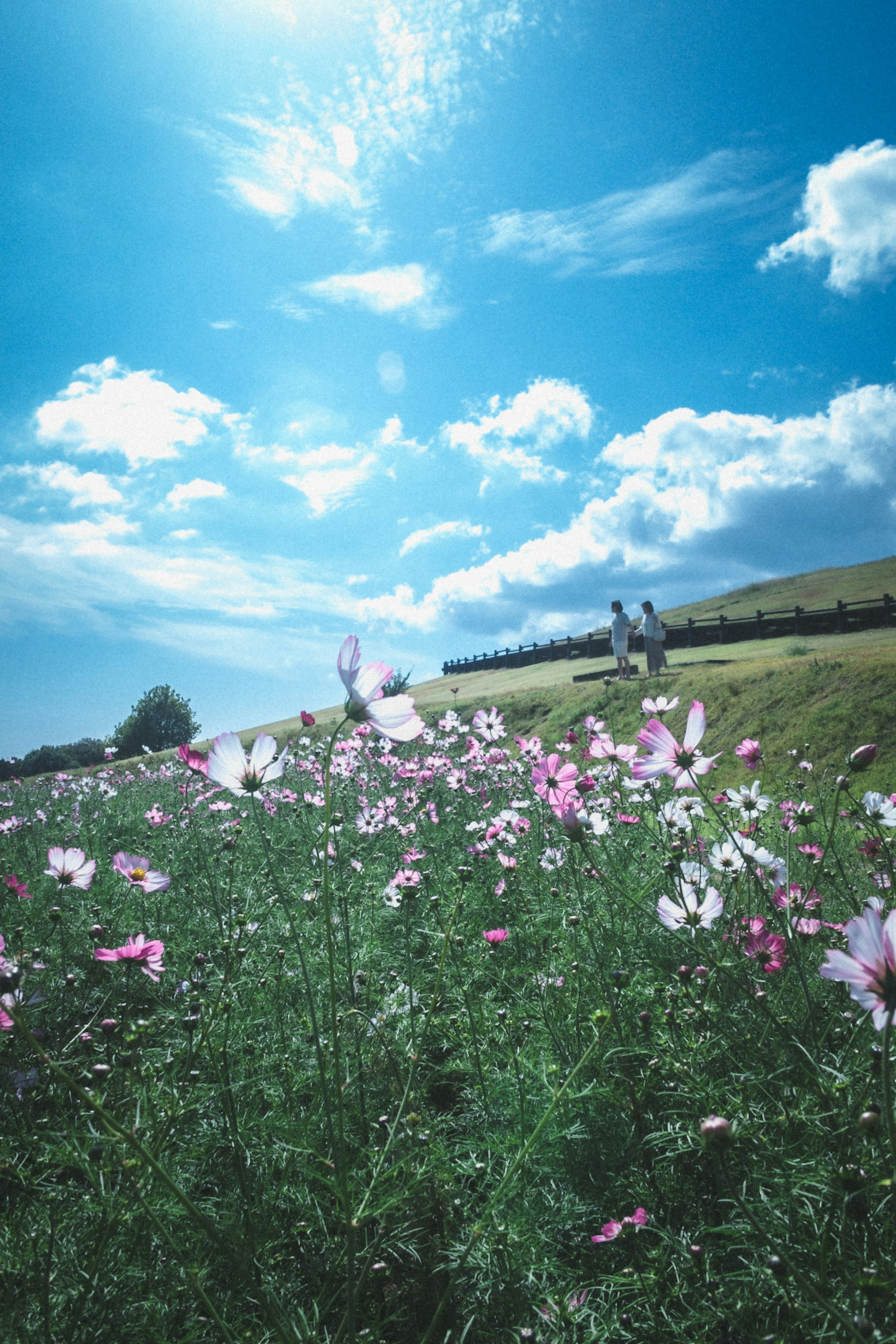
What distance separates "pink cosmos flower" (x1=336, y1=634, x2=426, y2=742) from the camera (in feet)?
3.34

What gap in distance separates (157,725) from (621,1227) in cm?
3277

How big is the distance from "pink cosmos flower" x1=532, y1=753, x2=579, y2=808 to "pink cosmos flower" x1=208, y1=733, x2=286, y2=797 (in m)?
0.72

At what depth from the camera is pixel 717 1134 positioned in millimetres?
829

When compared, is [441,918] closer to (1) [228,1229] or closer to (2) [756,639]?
(1) [228,1229]

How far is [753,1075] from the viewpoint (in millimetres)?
1354

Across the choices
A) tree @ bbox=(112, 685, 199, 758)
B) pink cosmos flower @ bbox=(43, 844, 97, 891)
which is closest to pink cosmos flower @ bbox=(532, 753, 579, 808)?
pink cosmos flower @ bbox=(43, 844, 97, 891)

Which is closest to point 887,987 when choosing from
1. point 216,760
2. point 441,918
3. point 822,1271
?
point 822,1271

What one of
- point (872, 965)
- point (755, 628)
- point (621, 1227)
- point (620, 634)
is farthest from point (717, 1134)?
point (755, 628)

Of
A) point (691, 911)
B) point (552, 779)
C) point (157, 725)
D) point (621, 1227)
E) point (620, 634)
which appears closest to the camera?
point (621, 1227)

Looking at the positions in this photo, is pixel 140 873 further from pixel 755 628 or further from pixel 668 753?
pixel 755 628

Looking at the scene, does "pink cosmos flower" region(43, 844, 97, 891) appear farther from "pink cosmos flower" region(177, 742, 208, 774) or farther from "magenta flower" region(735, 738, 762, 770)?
"magenta flower" region(735, 738, 762, 770)

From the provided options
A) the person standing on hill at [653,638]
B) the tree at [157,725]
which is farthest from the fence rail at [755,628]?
the tree at [157,725]

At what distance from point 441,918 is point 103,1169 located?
5.79 ft

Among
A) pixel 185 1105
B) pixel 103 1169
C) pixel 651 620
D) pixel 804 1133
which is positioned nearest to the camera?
pixel 103 1169
